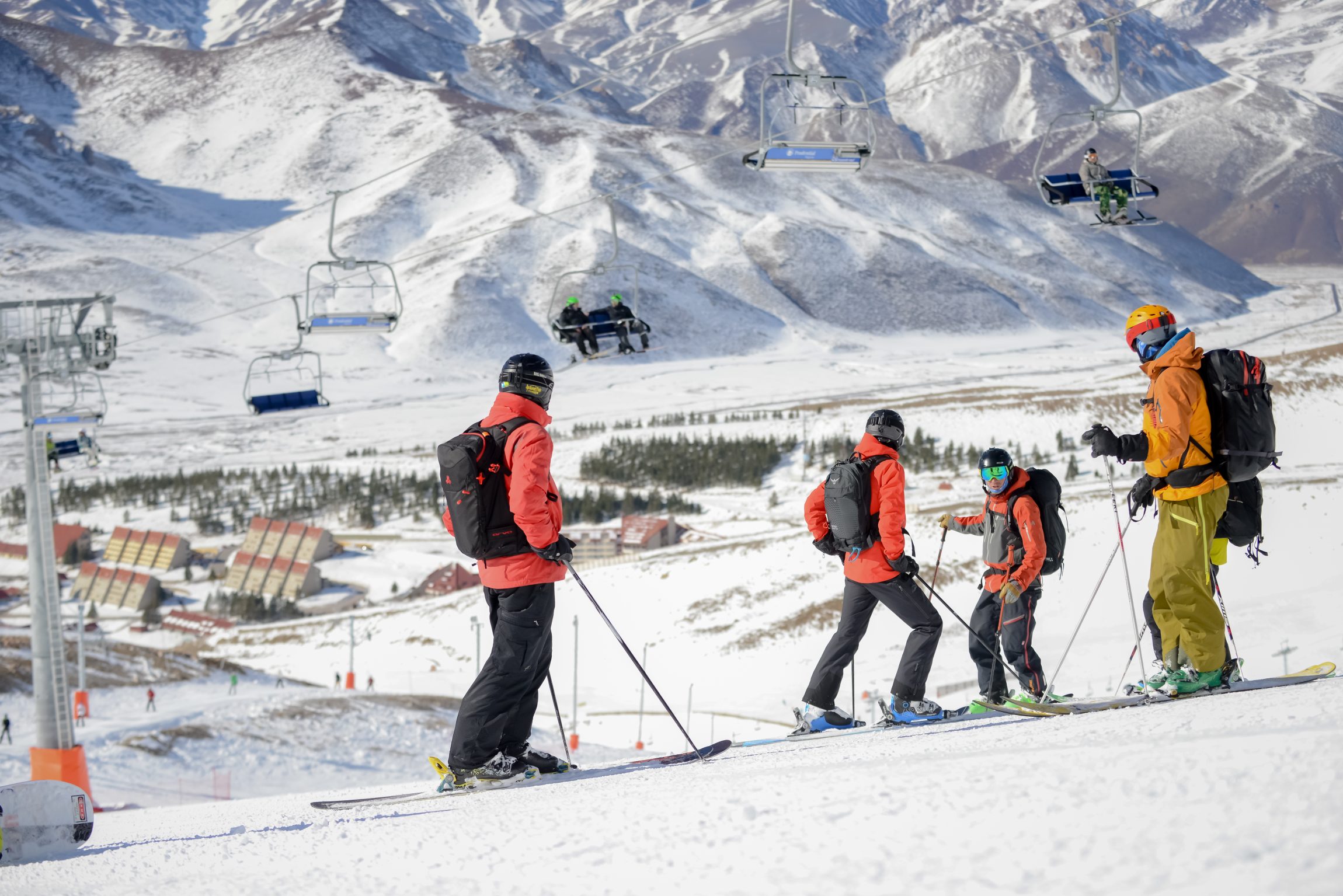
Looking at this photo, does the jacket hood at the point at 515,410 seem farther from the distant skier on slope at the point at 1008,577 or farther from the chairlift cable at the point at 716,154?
the chairlift cable at the point at 716,154

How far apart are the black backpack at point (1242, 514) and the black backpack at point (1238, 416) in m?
0.22

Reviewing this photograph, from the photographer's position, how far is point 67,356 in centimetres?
1669

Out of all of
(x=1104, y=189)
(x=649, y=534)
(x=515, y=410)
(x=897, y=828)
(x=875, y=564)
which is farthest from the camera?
(x=649, y=534)

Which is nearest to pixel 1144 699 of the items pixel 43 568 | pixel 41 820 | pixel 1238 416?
pixel 1238 416

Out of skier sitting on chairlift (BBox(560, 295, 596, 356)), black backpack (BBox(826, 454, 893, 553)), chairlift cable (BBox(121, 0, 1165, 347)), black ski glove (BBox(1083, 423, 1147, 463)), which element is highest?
chairlift cable (BBox(121, 0, 1165, 347))

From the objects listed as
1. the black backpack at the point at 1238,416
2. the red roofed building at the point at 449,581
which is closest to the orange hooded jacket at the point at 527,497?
the black backpack at the point at 1238,416

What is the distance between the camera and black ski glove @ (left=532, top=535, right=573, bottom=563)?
16.8ft

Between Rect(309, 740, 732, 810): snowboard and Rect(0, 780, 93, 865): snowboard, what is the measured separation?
1089 mm

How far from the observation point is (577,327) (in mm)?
18781

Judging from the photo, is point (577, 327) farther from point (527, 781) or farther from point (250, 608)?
point (250, 608)

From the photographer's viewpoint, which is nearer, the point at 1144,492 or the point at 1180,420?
the point at 1180,420

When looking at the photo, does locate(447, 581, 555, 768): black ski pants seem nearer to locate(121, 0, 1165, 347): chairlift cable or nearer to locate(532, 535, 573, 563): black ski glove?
locate(532, 535, 573, 563): black ski glove

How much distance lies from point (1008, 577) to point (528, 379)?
11.1ft

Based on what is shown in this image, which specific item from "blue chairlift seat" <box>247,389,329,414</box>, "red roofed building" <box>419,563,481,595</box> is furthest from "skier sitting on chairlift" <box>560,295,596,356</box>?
"red roofed building" <box>419,563,481,595</box>
